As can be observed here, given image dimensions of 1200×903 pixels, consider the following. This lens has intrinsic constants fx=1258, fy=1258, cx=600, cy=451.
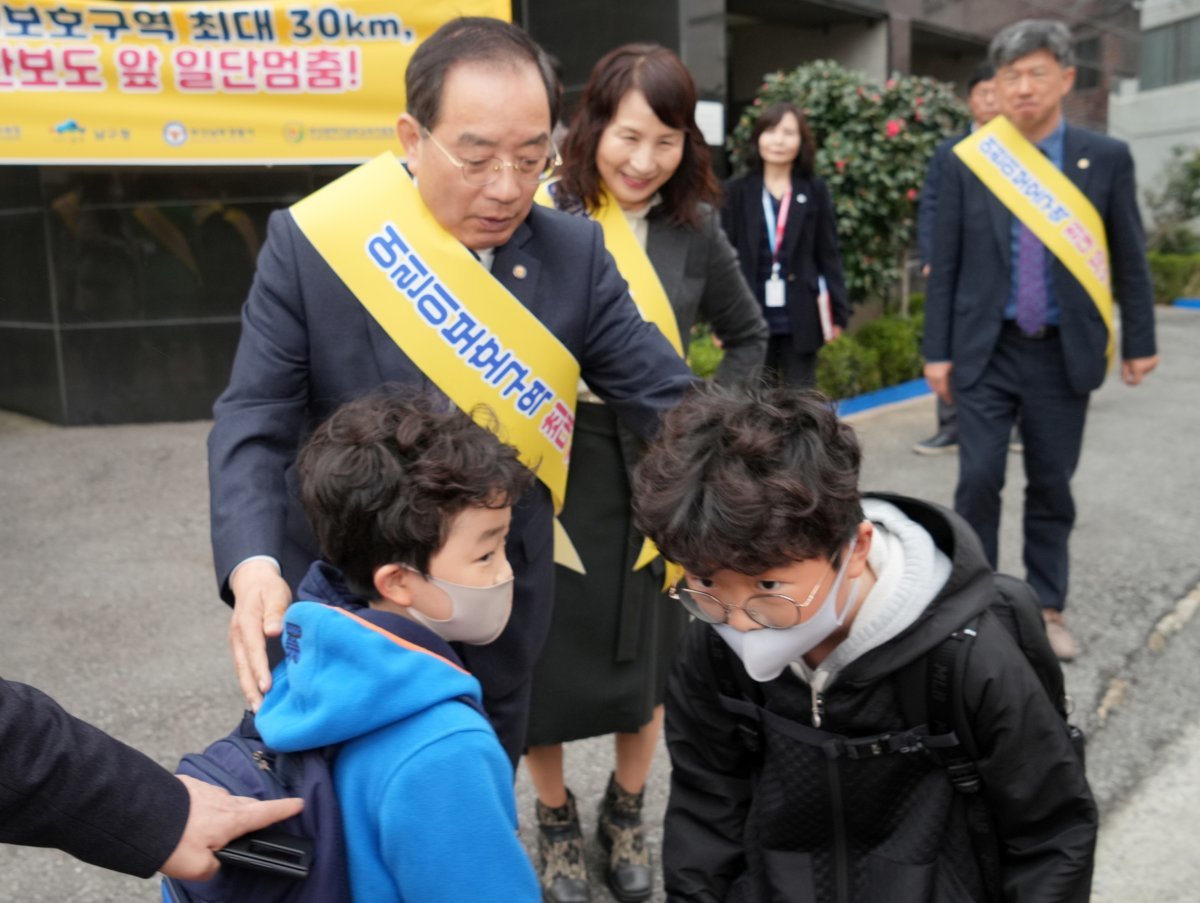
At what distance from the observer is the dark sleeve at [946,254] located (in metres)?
4.22

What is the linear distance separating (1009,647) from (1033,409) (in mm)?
2353

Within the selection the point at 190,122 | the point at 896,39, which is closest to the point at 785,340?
the point at 190,122

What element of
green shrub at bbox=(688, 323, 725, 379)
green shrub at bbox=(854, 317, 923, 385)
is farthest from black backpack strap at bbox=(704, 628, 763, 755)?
green shrub at bbox=(854, 317, 923, 385)

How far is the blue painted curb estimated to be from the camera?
8305mm

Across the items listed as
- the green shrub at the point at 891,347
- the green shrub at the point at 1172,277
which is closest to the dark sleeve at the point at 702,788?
the green shrub at the point at 891,347

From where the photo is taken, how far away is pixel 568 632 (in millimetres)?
2779

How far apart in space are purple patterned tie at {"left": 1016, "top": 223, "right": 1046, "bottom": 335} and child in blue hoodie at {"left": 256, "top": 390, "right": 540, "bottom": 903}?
2734 millimetres

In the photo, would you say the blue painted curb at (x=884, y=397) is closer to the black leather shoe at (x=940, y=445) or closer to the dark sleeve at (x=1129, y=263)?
the black leather shoe at (x=940, y=445)

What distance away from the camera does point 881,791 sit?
1.96 meters

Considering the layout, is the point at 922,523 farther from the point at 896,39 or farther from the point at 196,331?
the point at 896,39

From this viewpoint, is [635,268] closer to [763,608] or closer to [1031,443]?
[763,608]

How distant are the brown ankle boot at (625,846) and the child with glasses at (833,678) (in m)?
0.74

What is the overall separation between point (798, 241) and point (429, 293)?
4.49 metres

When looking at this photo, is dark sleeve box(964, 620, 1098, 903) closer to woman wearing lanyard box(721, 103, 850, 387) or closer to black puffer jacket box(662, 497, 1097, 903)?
black puffer jacket box(662, 497, 1097, 903)
